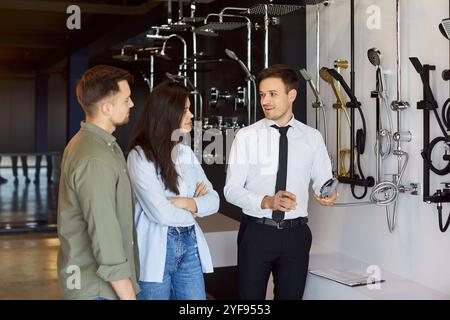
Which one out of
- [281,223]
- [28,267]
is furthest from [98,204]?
[28,267]

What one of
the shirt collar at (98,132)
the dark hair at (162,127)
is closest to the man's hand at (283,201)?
the dark hair at (162,127)

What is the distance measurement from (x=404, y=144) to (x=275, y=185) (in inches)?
26.2

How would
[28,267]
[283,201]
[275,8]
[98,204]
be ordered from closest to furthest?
[98,204] → [283,201] → [275,8] → [28,267]

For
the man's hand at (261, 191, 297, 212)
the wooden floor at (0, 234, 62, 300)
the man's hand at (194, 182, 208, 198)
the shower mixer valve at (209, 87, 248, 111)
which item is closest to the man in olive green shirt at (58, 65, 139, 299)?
the man's hand at (194, 182, 208, 198)

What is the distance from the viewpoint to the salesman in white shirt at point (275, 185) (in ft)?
9.11

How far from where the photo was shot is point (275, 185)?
2.84 metres

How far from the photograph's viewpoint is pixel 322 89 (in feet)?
12.1

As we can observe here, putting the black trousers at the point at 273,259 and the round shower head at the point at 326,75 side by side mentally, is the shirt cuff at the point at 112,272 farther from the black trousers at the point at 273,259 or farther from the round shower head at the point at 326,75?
the round shower head at the point at 326,75

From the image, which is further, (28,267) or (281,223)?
(28,267)

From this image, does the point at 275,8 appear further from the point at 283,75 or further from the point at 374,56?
the point at 283,75

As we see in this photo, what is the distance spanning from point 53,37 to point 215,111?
500cm

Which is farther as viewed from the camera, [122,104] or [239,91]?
[239,91]

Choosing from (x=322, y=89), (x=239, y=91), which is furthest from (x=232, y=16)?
(x=322, y=89)

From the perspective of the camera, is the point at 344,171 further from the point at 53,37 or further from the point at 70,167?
the point at 53,37
